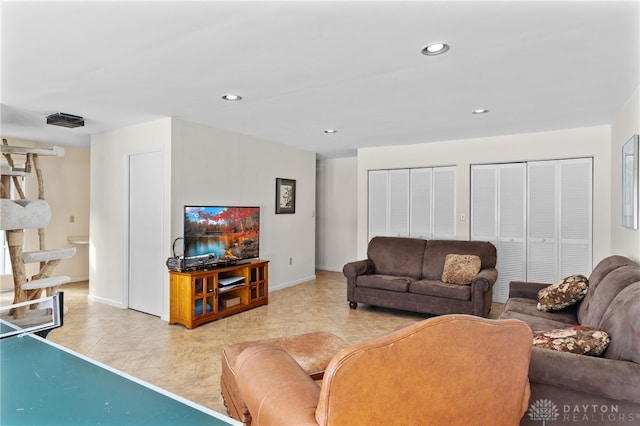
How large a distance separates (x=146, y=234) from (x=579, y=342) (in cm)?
436

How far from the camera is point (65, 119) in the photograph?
3953 millimetres

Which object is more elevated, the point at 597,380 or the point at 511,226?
the point at 511,226

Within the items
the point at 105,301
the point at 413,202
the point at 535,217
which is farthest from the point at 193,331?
the point at 535,217

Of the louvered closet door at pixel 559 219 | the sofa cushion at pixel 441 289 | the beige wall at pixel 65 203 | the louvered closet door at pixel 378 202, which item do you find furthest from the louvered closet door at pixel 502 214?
the beige wall at pixel 65 203

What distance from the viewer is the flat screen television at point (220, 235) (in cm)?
414

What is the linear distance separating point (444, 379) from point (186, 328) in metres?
3.39

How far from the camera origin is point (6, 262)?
556 centimetres

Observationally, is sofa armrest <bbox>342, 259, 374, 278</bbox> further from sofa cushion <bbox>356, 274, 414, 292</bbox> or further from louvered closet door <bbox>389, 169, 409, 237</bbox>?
louvered closet door <bbox>389, 169, 409, 237</bbox>

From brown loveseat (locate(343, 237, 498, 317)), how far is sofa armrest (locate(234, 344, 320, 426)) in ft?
10.1

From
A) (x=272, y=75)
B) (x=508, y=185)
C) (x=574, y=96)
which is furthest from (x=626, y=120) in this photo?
(x=272, y=75)

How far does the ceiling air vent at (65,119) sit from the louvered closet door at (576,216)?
19.2 feet

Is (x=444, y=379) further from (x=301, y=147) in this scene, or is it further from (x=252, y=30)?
(x=301, y=147)

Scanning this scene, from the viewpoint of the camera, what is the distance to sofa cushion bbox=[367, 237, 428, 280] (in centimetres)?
490

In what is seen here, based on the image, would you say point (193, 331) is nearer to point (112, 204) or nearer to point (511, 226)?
point (112, 204)
